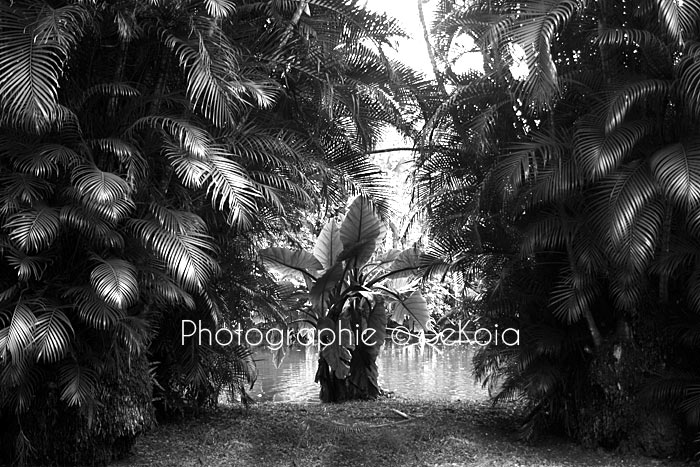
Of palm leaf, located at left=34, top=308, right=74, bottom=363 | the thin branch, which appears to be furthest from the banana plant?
palm leaf, located at left=34, top=308, right=74, bottom=363

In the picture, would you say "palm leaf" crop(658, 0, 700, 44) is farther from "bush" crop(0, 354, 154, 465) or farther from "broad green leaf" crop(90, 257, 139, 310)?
"bush" crop(0, 354, 154, 465)

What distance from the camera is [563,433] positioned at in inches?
267

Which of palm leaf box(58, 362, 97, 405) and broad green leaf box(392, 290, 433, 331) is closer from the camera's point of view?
palm leaf box(58, 362, 97, 405)

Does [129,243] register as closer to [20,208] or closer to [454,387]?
[20,208]

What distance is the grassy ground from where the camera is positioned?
6109mm

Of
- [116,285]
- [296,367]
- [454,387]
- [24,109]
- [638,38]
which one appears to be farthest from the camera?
[296,367]

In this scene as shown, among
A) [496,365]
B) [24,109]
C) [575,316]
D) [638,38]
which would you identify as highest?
[638,38]

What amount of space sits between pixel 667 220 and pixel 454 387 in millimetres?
5895

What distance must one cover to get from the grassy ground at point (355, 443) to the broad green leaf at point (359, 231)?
195 centimetres

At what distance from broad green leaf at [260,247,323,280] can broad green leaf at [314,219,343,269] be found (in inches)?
4.3

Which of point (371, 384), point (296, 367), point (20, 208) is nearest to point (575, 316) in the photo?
point (371, 384)

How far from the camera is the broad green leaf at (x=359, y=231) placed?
28.0 ft

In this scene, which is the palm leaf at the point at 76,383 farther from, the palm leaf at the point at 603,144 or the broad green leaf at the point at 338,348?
the palm leaf at the point at 603,144

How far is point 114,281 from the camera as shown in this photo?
16.3 ft
